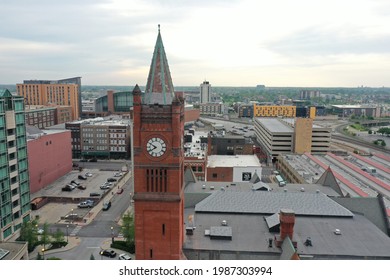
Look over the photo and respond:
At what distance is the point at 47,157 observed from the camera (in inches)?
3132

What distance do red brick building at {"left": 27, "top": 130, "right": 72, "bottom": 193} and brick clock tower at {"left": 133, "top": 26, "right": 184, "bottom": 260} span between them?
52.7 metres

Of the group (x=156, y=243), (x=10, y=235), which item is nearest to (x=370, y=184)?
(x=156, y=243)

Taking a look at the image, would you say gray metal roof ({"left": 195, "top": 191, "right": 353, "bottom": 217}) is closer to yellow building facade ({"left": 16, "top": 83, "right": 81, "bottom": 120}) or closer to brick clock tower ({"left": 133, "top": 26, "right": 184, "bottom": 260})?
brick clock tower ({"left": 133, "top": 26, "right": 184, "bottom": 260})

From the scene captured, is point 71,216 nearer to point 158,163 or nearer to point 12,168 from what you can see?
point 12,168

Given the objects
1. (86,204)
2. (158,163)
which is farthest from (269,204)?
(86,204)

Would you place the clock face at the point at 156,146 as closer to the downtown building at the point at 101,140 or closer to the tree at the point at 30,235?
the tree at the point at 30,235

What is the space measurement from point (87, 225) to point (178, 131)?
40190 mm

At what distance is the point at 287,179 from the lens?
8319 centimetres

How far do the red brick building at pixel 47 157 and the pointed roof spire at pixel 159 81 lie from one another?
54.1 meters

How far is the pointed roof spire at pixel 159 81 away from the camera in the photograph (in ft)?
81.7

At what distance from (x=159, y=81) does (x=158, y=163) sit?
6178mm

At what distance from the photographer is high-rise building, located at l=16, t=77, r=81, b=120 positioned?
163 meters

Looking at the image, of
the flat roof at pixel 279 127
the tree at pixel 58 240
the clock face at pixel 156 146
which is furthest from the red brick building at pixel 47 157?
the flat roof at pixel 279 127

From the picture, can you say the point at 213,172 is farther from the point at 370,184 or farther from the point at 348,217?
the point at 348,217
